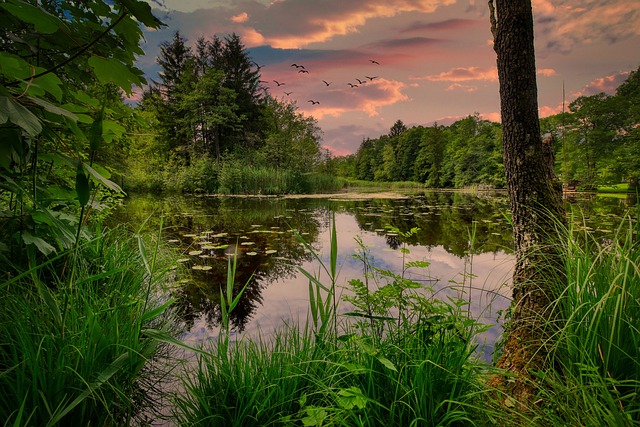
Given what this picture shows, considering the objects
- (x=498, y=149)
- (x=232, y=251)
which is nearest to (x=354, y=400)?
(x=232, y=251)

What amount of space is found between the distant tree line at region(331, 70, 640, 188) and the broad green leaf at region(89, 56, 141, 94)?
61.4 inches

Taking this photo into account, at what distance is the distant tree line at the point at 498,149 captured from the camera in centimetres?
1964

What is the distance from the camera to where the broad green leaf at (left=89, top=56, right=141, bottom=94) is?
3.13 feet

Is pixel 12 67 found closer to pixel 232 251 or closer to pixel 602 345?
pixel 602 345

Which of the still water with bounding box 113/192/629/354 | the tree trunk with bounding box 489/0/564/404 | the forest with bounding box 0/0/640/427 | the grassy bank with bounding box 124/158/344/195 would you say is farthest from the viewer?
the grassy bank with bounding box 124/158/344/195

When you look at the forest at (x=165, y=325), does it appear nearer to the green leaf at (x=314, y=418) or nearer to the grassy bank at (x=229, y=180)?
the green leaf at (x=314, y=418)

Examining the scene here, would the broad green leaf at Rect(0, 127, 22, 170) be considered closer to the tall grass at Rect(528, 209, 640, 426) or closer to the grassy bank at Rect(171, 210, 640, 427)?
the grassy bank at Rect(171, 210, 640, 427)

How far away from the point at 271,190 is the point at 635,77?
28.6 metres

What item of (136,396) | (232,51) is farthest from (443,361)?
(232,51)

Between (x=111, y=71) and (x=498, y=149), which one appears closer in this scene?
(x=111, y=71)

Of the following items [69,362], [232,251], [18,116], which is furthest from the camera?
[232,251]

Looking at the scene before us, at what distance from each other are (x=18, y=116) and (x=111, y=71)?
443 mm

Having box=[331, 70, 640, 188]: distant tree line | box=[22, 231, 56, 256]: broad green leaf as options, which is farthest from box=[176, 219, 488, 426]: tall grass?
box=[331, 70, 640, 188]: distant tree line

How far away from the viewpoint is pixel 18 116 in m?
0.65
